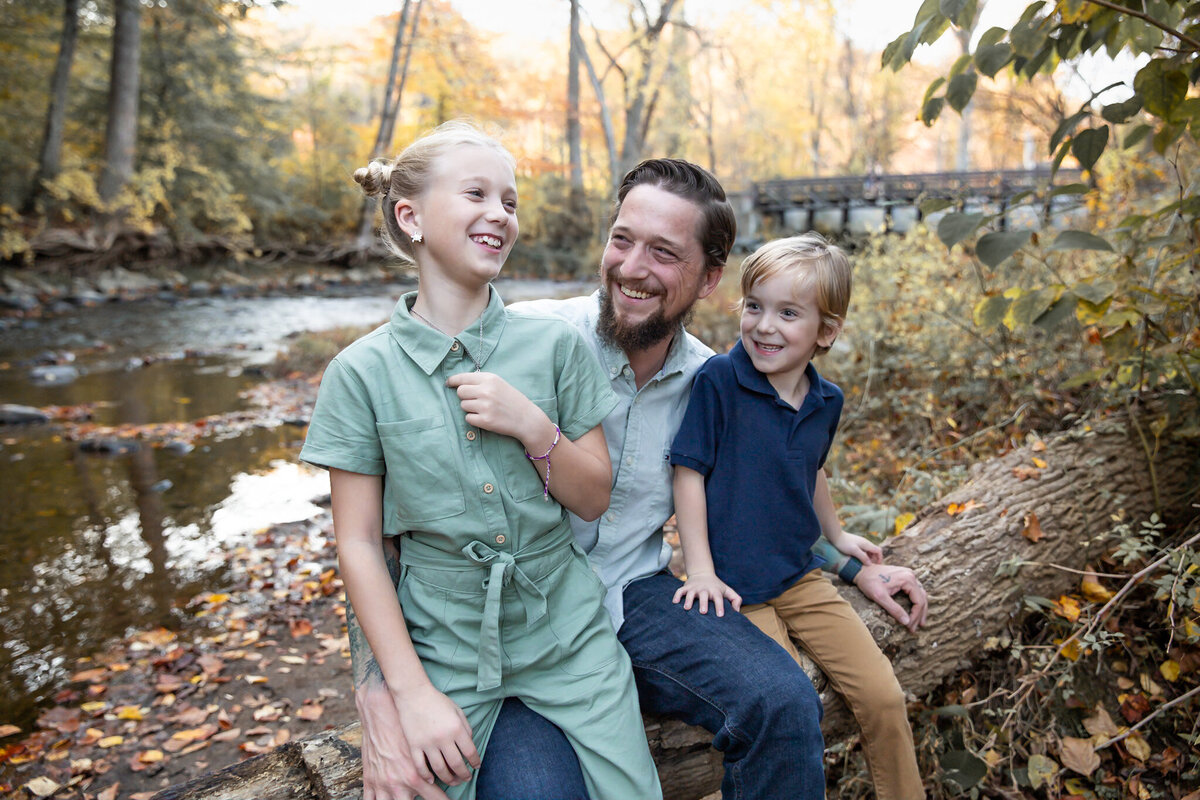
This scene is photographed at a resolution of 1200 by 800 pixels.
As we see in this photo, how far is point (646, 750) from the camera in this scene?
167 cm

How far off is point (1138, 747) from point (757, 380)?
1564mm

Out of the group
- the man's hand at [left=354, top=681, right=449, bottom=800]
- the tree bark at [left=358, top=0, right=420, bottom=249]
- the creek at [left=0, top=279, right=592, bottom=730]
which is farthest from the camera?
the tree bark at [left=358, top=0, right=420, bottom=249]

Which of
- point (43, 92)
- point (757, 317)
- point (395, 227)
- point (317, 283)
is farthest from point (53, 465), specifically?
point (43, 92)

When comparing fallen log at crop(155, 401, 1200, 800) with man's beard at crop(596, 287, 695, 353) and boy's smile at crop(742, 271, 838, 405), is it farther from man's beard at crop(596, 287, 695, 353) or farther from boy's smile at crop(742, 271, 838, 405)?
man's beard at crop(596, 287, 695, 353)

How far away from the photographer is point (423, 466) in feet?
5.29

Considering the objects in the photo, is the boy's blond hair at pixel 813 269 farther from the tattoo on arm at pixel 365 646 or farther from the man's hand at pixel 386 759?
the man's hand at pixel 386 759

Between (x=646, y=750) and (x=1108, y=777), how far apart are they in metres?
1.52

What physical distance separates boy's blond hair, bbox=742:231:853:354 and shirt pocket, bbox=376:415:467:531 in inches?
41.2

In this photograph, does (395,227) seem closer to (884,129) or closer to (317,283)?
(317,283)

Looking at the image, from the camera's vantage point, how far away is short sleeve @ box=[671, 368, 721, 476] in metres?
2.07

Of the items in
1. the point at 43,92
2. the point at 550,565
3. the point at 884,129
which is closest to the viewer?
the point at 550,565

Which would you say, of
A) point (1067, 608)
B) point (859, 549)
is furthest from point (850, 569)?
point (1067, 608)

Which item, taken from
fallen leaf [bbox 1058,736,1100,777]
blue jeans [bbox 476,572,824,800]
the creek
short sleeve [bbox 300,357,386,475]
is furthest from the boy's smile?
the creek

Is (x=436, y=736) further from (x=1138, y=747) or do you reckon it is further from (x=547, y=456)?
(x=1138, y=747)
